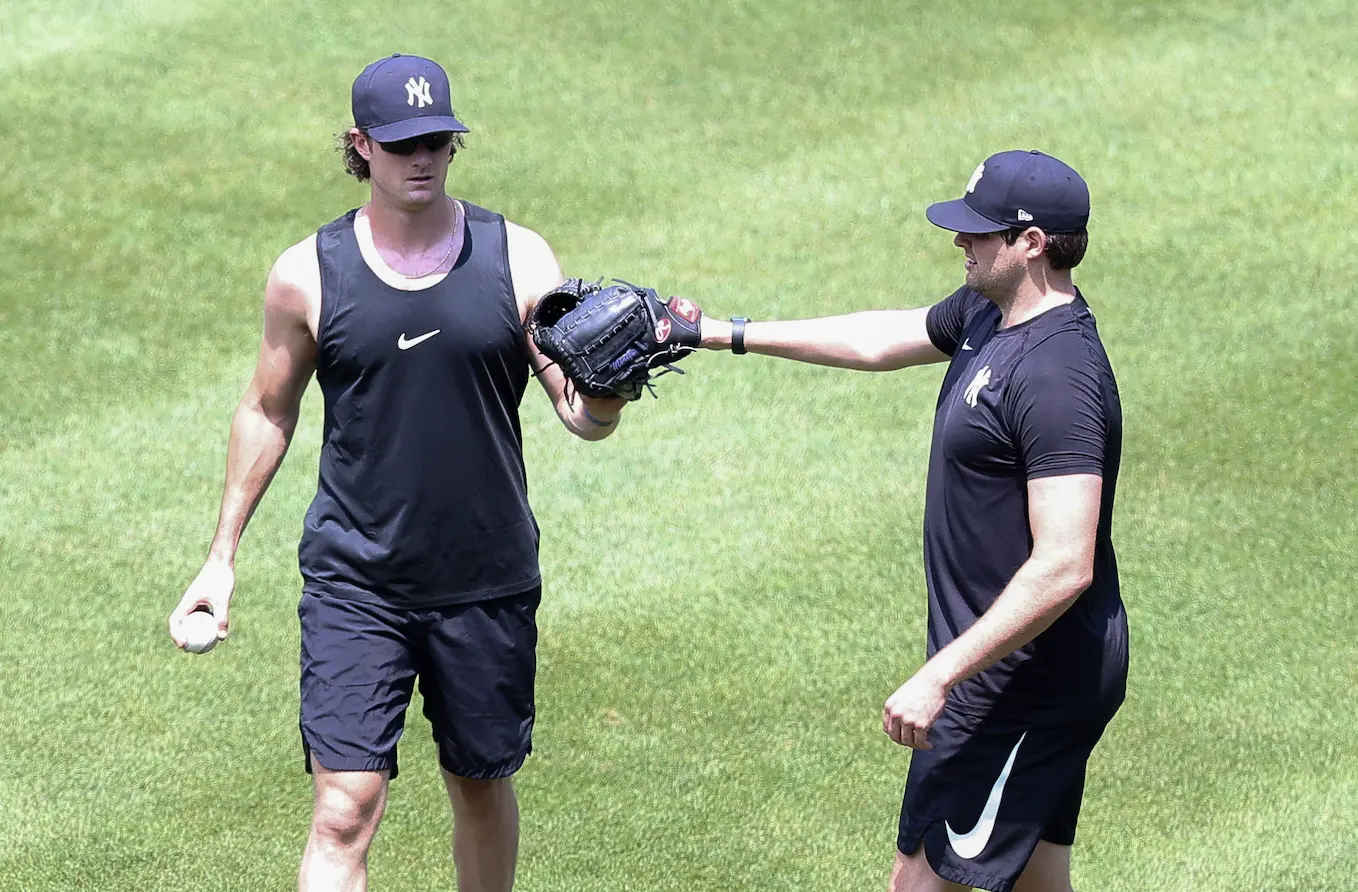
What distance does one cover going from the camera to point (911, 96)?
12406 mm

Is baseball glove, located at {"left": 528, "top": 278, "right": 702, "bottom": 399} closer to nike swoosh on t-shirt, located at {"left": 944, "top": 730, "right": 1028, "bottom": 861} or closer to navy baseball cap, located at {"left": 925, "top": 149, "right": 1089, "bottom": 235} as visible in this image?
navy baseball cap, located at {"left": 925, "top": 149, "right": 1089, "bottom": 235}

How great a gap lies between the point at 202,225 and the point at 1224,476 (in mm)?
6366

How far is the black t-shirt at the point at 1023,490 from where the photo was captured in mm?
4039

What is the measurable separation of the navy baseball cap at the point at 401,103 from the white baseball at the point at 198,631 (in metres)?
1.41

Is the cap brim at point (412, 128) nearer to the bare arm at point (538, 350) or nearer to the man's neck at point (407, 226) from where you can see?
the man's neck at point (407, 226)

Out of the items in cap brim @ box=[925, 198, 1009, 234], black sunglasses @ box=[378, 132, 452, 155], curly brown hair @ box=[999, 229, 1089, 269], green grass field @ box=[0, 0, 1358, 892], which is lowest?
green grass field @ box=[0, 0, 1358, 892]

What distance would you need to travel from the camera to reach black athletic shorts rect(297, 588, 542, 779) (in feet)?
15.1

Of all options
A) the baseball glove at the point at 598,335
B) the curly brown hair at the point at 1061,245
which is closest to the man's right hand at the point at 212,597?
the baseball glove at the point at 598,335

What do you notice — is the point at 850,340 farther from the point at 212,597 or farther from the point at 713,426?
the point at 713,426

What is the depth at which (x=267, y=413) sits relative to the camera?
489 centimetres

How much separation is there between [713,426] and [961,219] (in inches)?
183

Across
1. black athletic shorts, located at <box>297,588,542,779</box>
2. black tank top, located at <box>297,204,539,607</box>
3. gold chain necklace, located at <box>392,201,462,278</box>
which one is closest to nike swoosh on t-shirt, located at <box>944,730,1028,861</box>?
black athletic shorts, located at <box>297,588,542,779</box>

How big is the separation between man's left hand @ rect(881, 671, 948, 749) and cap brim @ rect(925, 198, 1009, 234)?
3.64 ft

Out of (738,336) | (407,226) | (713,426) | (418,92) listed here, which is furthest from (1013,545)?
(713,426)
